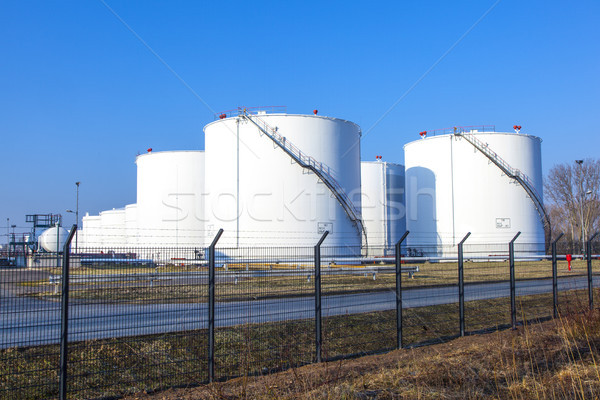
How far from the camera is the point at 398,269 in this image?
8930 mm

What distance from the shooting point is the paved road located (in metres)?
8.28

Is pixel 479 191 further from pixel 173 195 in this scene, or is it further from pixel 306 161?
pixel 173 195

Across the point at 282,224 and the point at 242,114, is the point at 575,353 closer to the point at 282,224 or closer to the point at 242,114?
the point at 282,224

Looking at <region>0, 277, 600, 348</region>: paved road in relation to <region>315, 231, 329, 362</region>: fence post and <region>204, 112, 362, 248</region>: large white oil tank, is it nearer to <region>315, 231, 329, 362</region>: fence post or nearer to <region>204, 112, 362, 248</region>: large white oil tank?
<region>315, 231, 329, 362</region>: fence post

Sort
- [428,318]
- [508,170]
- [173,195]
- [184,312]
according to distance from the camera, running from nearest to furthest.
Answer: [184,312], [428,318], [508,170], [173,195]

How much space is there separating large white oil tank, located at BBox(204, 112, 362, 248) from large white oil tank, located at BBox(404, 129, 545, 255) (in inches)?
436

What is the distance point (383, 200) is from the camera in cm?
5188

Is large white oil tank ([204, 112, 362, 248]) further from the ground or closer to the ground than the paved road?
further from the ground

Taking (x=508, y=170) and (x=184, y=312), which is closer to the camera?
(x=184, y=312)

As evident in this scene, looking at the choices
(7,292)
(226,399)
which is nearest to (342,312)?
(226,399)

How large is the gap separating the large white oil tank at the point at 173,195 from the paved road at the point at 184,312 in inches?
1115

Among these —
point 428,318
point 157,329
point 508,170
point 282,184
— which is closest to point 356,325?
point 428,318

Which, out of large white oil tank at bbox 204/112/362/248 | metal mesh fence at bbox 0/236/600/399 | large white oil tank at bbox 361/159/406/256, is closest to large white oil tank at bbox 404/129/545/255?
large white oil tank at bbox 361/159/406/256

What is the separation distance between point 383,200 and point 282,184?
21.2 metres
